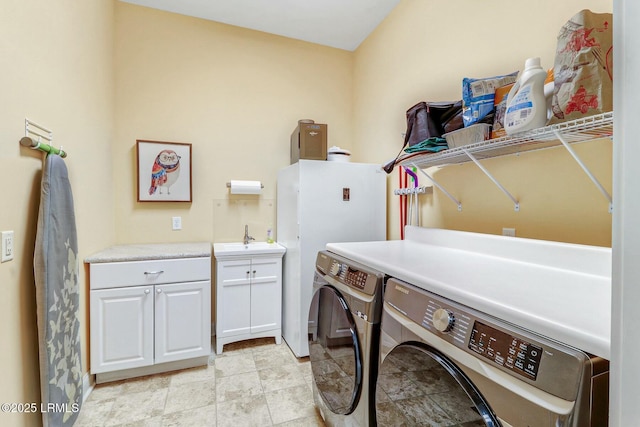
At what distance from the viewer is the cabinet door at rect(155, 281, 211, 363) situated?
2.06 m

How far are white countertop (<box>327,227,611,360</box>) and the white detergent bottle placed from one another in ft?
1.55

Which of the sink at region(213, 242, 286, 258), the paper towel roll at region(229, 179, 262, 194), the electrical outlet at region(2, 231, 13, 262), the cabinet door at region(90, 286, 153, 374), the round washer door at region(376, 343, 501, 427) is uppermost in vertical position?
the paper towel roll at region(229, 179, 262, 194)

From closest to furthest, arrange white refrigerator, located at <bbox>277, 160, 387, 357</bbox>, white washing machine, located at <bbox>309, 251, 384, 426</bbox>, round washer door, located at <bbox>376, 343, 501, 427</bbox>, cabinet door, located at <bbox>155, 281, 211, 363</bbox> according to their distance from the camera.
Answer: round washer door, located at <bbox>376, 343, 501, 427</bbox> < white washing machine, located at <bbox>309, 251, 384, 426</bbox> < cabinet door, located at <bbox>155, 281, 211, 363</bbox> < white refrigerator, located at <bbox>277, 160, 387, 357</bbox>

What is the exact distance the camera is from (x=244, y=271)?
7.95ft

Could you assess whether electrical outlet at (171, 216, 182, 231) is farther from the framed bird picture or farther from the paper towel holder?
the paper towel holder

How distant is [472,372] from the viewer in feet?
2.25

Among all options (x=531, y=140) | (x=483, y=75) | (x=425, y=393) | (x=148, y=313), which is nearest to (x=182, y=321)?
(x=148, y=313)

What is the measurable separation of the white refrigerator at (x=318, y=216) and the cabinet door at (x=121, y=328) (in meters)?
1.04

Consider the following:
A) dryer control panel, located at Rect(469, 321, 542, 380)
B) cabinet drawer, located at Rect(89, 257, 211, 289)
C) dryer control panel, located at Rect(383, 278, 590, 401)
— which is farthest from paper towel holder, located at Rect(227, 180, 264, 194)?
dryer control panel, located at Rect(469, 321, 542, 380)

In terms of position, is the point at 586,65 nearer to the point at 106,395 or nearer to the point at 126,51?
the point at 106,395

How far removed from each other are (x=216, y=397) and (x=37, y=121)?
183cm

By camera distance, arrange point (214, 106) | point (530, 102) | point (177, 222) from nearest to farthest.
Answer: point (530, 102) → point (177, 222) → point (214, 106)

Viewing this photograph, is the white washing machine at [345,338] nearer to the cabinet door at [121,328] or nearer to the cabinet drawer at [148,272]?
the cabinet drawer at [148,272]

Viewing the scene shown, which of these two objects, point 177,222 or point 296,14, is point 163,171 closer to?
point 177,222
